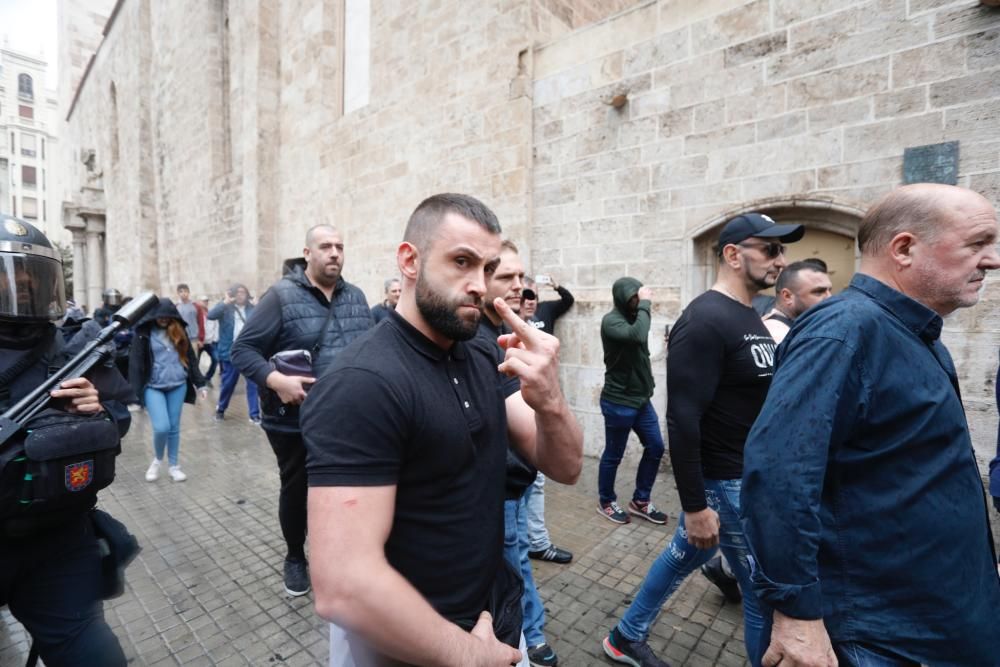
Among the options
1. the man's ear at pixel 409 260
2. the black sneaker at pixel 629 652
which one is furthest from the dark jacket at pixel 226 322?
the man's ear at pixel 409 260

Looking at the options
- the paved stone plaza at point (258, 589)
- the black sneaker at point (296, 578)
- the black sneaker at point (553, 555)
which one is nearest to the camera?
the paved stone plaza at point (258, 589)

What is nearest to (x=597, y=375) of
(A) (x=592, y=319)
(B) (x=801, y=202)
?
(A) (x=592, y=319)

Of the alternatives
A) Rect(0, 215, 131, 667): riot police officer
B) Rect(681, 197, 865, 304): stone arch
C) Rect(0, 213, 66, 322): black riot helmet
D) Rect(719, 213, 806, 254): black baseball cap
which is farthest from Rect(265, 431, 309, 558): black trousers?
Rect(681, 197, 865, 304): stone arch

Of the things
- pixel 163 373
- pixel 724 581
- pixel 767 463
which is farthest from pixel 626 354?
pixel 163 373

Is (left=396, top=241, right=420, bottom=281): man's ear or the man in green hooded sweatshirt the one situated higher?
(left=396, top=241, right=420, bottom=281): man's ear

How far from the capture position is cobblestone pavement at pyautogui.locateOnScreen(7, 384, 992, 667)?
268 centimetres

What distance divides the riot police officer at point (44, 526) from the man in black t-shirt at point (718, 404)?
89.9 inches

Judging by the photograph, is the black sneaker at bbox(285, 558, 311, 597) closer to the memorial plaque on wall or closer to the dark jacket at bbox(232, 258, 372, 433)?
the dark jacket at bbox(232, 258, 372, 433)

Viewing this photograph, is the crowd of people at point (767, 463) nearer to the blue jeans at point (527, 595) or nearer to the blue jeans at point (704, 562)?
the blue jeans at point (704, 562)

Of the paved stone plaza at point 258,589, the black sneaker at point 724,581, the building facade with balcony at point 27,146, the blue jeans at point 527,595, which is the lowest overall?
the paved stone plaza at point 258,589

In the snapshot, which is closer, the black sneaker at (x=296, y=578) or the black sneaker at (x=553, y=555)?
the black sneaker at (x=296, y=578)

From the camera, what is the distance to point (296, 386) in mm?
2855

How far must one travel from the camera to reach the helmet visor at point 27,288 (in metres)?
1.78

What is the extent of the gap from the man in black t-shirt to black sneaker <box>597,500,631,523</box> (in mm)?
1816
